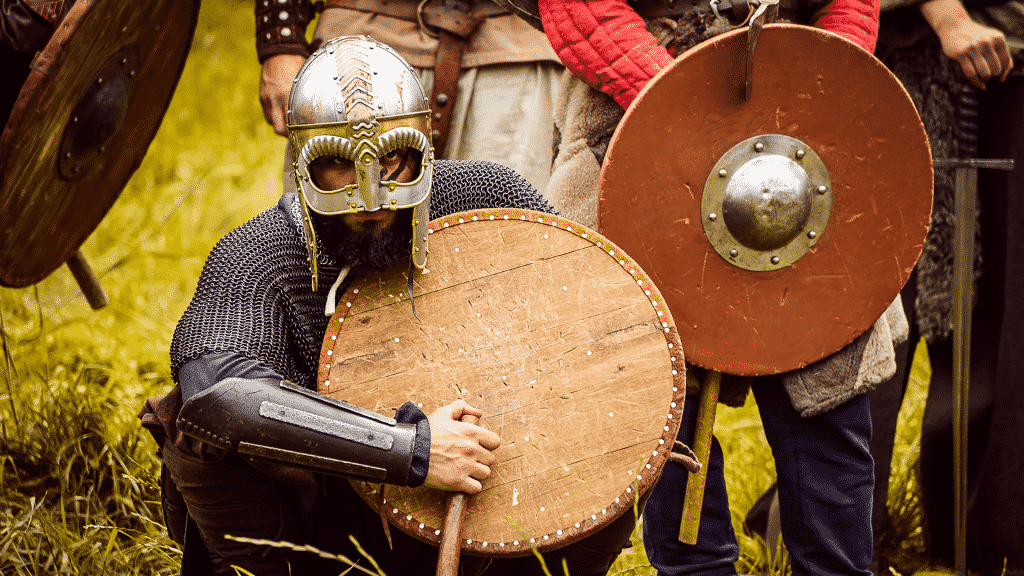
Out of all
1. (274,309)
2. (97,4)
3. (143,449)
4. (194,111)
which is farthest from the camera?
(194,111)

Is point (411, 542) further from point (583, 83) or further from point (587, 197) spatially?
point (583, 83)

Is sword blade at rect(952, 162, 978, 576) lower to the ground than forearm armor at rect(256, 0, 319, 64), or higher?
lower

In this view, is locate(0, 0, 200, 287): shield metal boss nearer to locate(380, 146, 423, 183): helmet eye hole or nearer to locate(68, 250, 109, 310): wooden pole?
locate(68, 250, 109, 310): wooden pole

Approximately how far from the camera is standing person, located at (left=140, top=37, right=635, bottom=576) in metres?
1.81

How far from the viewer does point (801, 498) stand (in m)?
2.31

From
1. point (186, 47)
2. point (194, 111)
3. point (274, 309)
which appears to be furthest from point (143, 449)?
point (194, 111)

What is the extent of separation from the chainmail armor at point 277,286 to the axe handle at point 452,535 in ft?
1.49

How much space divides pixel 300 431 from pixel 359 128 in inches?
22.8

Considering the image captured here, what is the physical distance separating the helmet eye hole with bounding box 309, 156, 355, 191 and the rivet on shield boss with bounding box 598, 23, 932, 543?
21.6 inches

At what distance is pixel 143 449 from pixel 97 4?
1.58 metres

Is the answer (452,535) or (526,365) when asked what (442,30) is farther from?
(452,535)

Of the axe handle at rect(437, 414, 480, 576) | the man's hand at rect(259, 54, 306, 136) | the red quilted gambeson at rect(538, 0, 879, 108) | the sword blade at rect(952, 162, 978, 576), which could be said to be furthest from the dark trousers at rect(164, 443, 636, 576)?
the sword blade at rect(952, 162, 978, 576)

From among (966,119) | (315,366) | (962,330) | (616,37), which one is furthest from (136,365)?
(966,119)

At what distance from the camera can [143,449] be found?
10.9ft
